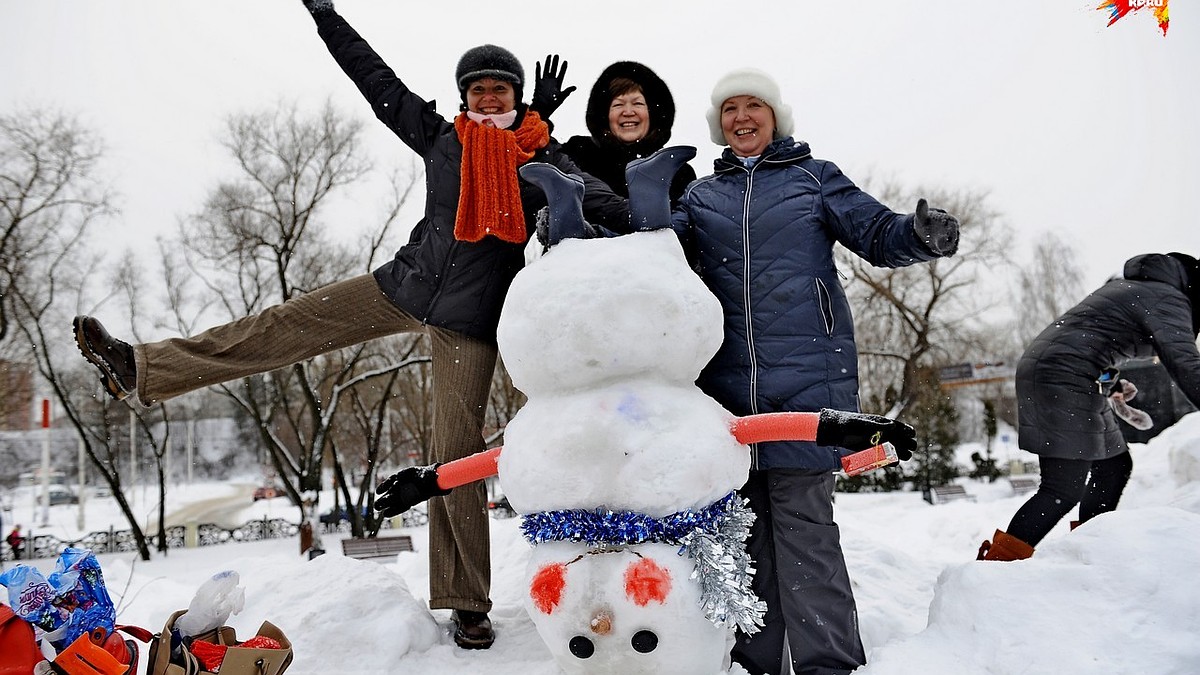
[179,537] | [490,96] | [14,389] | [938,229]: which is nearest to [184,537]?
[179,537]

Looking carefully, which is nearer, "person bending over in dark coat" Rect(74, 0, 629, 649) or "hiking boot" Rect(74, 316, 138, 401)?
"hiking boot" Rect(74, 316, 138, 401)

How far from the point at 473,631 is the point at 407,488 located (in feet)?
3.09

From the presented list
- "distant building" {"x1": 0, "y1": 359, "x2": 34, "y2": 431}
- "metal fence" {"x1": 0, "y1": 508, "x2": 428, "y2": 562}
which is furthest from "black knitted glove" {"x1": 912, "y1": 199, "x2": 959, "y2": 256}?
"distant building" {"x1": 0, "y1": 359, "x2": 34, "y2": 431}

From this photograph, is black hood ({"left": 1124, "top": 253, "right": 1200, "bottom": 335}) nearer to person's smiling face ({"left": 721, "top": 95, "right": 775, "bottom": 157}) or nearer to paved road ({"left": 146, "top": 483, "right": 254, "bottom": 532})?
person's smiling face ({"left": 721, "top": 95, "right": 775, "bottom": 157})

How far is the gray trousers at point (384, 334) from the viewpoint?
308 centimetres

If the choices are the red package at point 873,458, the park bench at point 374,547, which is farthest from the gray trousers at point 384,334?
the park bench at point 374,547

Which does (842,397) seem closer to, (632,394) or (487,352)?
(632,394)

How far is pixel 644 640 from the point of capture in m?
1.94

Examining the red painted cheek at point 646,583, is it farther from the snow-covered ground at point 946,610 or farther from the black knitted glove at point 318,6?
the black knitted glove at point 318,6

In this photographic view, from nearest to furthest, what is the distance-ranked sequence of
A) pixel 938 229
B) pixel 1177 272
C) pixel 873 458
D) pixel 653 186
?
pixel 873 458 → pixel 938 229 → pixel 653 186 → pixel 1177 272

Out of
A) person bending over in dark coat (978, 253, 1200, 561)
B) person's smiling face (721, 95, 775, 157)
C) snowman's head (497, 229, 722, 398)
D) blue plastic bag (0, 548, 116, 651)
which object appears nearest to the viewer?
blue plastic bag (0, 548, 116, 651)

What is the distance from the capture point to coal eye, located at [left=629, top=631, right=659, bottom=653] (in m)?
1.94

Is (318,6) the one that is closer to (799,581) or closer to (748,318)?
(748,318)

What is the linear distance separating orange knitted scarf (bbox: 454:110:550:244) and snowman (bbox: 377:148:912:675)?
0.67m
